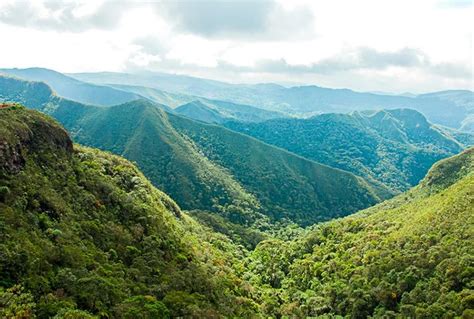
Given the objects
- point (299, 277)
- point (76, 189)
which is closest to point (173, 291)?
point (76, 189)

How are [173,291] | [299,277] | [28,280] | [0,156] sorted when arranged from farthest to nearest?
1. [299,277]
2. [173,291]
3. [0,156]
4. [28,280]

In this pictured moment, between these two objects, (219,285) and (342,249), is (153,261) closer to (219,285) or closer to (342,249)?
(219,285)

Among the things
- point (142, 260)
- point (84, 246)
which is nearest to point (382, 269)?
point (142, 260)

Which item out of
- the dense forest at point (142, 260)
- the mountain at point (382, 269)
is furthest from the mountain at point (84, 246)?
the mountain at point (382, 269)

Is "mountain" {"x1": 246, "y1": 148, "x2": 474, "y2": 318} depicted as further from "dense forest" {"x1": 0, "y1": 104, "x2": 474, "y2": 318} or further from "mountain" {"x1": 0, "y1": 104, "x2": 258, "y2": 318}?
"mountain" {"x1": 0, "y1": 104, "x2": 258, "y2": 318}

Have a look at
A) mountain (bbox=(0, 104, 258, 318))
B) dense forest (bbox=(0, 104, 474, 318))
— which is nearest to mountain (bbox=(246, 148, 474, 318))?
dense forest (bbox=(0, 104, 474, 318))

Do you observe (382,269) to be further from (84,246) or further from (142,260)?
(84,246)

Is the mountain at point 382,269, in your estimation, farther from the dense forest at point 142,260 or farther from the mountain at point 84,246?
the mountain at point 84,246
